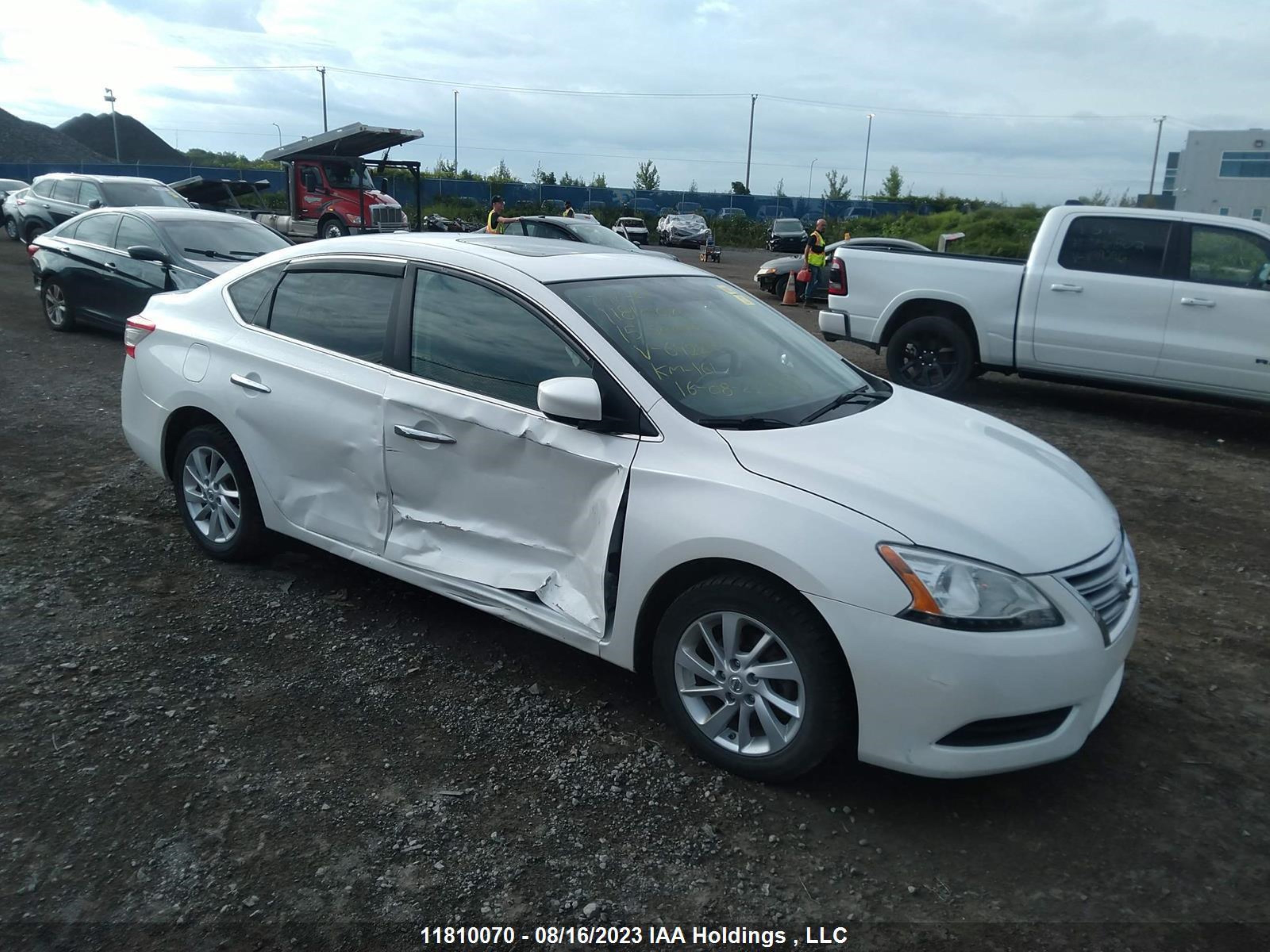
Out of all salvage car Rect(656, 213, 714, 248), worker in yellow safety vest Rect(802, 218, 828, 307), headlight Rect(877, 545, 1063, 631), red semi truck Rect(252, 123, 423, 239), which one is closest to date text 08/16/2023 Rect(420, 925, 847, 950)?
headlight Rect(877, 545, 1063, 631)

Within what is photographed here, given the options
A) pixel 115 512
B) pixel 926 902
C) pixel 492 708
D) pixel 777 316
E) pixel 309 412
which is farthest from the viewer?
pixel 115 512

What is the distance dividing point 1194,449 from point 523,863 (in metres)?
7.43

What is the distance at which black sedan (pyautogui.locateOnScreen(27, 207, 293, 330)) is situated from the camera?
33.2 ft

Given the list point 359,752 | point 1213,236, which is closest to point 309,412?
point 359,752

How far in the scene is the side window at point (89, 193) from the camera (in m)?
15.5

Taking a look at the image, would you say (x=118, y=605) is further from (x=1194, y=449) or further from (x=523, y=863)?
(x=1194, y=449)

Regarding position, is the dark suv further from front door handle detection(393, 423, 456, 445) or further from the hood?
the hood

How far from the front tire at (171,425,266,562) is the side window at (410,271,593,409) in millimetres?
1265

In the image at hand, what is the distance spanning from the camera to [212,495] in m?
4.88

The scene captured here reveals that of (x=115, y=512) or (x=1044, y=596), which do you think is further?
(x=115, y=512)

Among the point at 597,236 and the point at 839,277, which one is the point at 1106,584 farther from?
the point at 597,236

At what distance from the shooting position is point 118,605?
4488 millimetres

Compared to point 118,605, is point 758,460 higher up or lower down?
higher up

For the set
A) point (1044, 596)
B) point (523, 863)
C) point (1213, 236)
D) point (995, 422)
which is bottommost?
point (523, 863)
